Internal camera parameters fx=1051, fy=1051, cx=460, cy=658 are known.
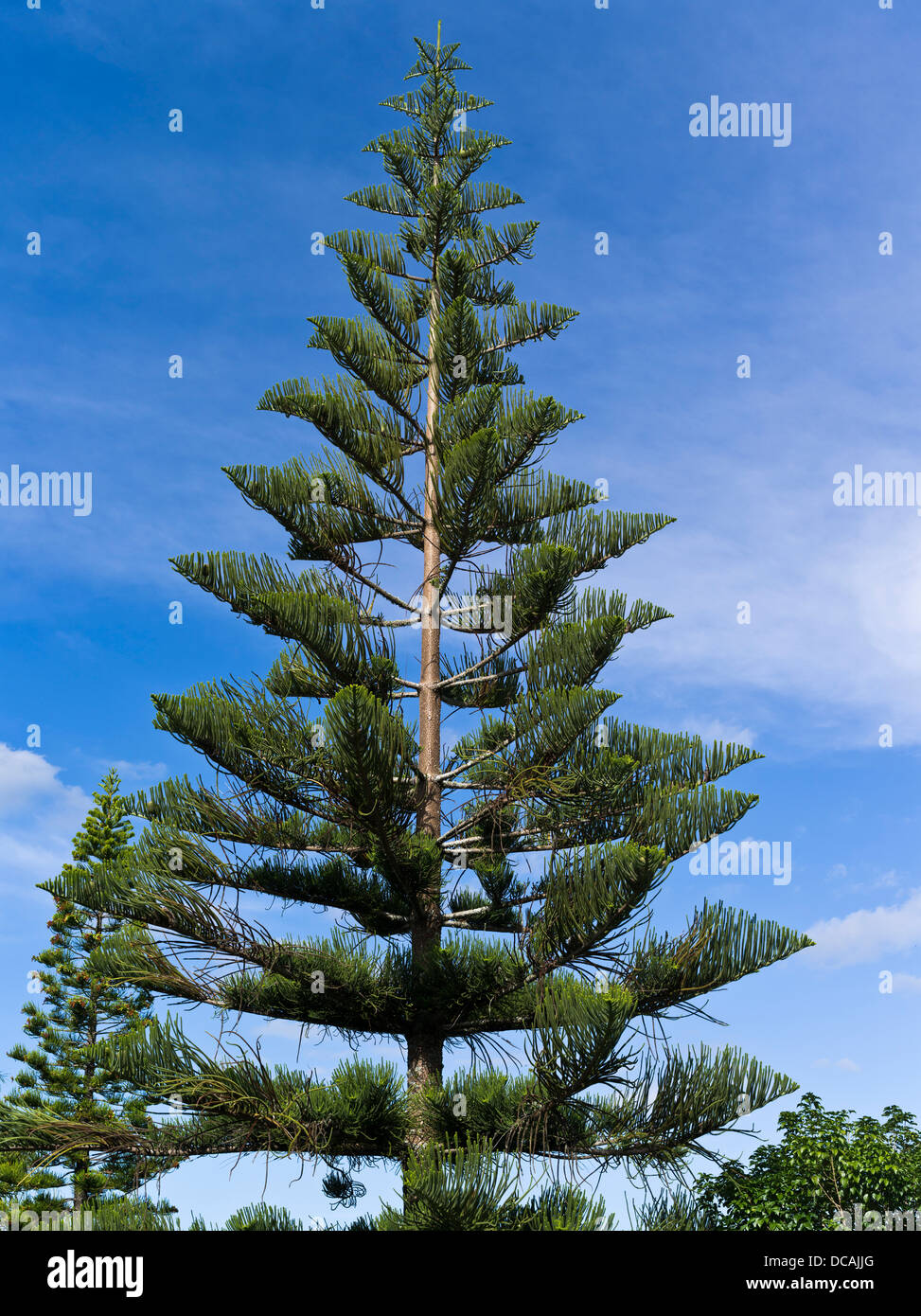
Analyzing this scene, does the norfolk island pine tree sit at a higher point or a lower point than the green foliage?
higher

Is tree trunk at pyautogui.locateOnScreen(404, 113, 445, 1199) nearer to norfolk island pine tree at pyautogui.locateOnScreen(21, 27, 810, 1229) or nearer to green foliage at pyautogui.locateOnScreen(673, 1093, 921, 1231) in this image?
norfolk island pine tree at pyautogui.locateOnScreen(21, 27, 810, 1229)

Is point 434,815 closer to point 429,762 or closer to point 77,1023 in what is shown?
point 429,762

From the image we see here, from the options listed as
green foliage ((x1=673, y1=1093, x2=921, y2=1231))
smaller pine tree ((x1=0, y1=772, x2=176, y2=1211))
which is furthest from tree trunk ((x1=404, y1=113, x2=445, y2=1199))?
smaller pine tree ((x1=0, y1=772, x2=176, y2=1211))

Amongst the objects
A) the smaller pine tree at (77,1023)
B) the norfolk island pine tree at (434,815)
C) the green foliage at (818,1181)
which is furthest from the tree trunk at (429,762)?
the smaller pine tree at (77,1023)

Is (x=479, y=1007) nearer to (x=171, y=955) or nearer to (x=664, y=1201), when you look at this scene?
(x=664, y=1201)

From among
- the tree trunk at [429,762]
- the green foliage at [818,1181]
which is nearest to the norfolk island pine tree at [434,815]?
the tree trunk at [429,762]

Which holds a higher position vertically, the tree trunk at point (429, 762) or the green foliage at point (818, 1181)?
the tree trunk at point (429, 762)

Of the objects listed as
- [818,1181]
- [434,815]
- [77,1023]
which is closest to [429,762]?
[434,815]

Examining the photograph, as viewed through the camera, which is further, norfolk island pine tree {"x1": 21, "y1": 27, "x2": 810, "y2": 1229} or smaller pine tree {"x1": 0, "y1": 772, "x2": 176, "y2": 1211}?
smaller pine tree {"x1": 0, "y1": 772, "x2": 176, "y2": 1211}

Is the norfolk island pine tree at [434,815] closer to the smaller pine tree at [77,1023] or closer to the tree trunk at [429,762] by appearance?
the tree trunk at [429,762]

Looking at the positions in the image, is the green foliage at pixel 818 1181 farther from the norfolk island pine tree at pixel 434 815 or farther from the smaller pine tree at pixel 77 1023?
the smaller pine tree at pixel 77 1023

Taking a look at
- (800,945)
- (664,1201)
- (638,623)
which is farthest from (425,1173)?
(638,623)

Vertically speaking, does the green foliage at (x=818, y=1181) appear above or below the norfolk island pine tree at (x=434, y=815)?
below

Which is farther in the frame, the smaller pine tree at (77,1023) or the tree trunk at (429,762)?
the smaller pine tree at (77,1023)
